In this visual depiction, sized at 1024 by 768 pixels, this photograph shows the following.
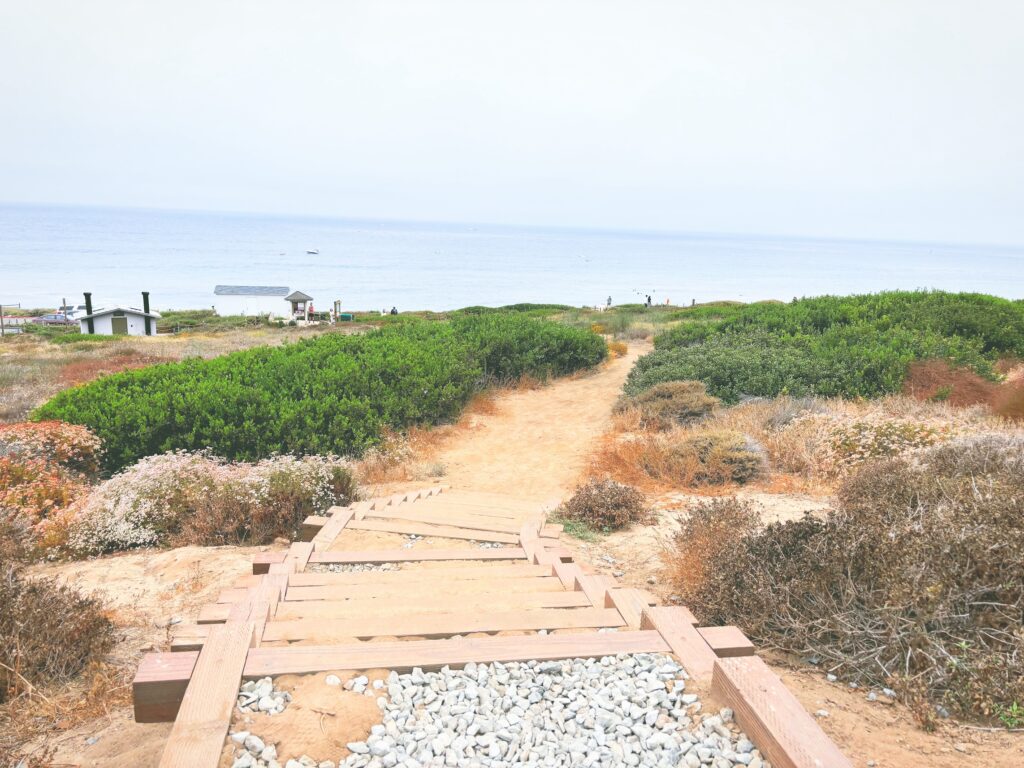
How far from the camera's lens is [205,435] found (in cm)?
920

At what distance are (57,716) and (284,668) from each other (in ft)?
4.70

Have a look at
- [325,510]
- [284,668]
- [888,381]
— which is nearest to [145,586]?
[325,510]

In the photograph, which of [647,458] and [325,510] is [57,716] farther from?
[647,458]

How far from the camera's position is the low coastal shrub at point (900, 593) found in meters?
3.21

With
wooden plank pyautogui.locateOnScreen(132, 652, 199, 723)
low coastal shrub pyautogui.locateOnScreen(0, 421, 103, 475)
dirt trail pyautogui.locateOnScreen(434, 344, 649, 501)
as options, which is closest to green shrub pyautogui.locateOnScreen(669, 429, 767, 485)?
dirt trail pyautogui.locateOnScreen(434, 344, 649, 501)

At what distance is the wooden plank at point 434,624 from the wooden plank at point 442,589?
0.47 m

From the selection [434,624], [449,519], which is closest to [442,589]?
[434,624]

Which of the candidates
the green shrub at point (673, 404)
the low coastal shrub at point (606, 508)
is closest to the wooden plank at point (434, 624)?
the low coastal shrub at point (606, 508)

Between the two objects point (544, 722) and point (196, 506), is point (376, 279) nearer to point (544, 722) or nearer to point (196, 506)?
point (196, 506)

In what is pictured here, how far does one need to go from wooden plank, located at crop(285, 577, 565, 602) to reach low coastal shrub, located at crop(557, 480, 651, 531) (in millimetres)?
2452

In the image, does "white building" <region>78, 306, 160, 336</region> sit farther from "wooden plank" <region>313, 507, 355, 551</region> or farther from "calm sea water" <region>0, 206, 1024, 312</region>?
"wooden plank" <region>313, 507, 355, 551</region>

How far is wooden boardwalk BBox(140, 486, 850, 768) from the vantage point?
2494 mm

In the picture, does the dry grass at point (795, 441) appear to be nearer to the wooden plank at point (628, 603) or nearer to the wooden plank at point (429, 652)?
the wooden plank at point (628, 603)

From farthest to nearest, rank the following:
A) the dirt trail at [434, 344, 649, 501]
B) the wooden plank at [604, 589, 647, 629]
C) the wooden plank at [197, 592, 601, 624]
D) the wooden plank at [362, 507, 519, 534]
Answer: the dirt trail at [434, 344, 649, 501] → the wooden plank at [362, 507, 519, 534] → the wooden plank at [197, 592, 601, 624] → the wooden plank at [604, 589, 647, 629]
